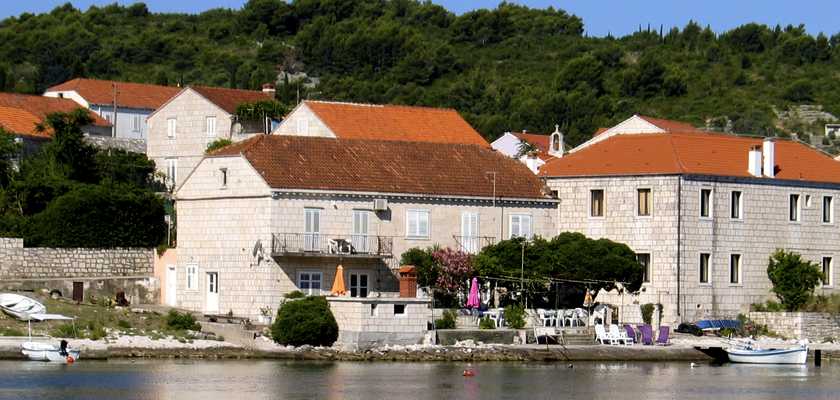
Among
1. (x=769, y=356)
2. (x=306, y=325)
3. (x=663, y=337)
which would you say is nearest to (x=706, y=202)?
(x=663, y=337)

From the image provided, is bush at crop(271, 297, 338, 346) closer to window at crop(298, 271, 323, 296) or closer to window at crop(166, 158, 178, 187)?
window at crop(298, 271, 323, 296)

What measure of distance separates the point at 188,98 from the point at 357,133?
549 inches

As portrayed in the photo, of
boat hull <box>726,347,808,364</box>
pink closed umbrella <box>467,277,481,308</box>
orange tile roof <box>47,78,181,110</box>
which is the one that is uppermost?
orange tile roof <box>47,78,181,110</box>

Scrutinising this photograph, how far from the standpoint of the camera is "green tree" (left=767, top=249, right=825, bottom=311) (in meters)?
61.8

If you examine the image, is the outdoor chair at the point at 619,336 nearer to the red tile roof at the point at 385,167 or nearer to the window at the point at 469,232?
the window at the point at 469,232

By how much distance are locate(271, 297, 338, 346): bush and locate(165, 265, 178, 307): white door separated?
27.9 ft

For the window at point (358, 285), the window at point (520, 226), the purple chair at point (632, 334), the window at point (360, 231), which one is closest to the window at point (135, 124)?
the window at point (520, 226)

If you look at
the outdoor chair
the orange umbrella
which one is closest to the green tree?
the outdoor chair

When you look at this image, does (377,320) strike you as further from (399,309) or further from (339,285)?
(339,285)

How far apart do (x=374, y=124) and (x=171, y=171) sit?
13.4 m

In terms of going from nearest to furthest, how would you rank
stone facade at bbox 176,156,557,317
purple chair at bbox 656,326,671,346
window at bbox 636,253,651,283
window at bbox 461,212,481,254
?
stone facade at bbox 176,156,557,317
purple chair at bbox 656,326,671,346
window at bbox 461,212,481,254
window at bbox 636,253,651,283

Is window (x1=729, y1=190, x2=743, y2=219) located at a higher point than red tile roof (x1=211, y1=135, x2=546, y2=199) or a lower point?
lower

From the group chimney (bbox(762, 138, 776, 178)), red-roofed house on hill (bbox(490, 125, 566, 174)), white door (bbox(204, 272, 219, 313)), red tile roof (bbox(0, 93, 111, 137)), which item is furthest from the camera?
red tile roof (bbox(0, 93, 111, 137))

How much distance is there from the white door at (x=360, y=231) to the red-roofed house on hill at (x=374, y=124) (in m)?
8.52
